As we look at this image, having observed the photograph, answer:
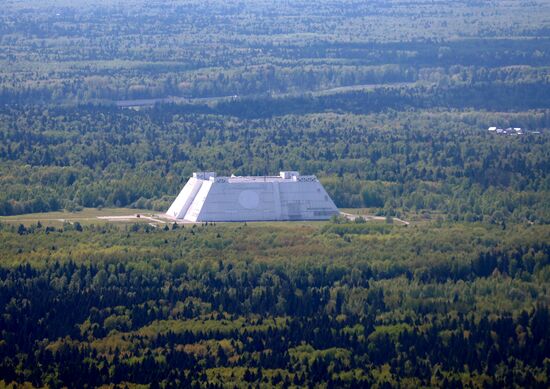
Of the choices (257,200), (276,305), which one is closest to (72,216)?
(257,200)

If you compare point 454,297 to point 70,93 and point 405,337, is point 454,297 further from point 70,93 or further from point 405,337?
point 70,93

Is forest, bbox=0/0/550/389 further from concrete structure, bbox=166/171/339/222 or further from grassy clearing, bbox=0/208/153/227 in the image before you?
concrete structure, bbox=166/171/339/222

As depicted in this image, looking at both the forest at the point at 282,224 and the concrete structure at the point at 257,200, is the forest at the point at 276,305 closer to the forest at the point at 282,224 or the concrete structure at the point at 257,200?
the forest at the point at 282,224

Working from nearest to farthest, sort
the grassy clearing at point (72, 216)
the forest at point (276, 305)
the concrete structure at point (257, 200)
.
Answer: the forest at point (276, 305) < the grassy clearing at point (72, 216) < the concrete structure at point (257, 200)

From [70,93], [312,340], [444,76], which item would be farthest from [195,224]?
[444,76]

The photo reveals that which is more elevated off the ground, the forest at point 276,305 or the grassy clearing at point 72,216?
the forest at point 276,305

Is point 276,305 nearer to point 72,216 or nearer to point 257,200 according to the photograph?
point 257,200

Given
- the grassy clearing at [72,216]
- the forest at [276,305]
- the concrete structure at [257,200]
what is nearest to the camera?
the forest at [276,305]

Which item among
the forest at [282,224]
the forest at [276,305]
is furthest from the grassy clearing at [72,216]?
the forest at [276,305]
